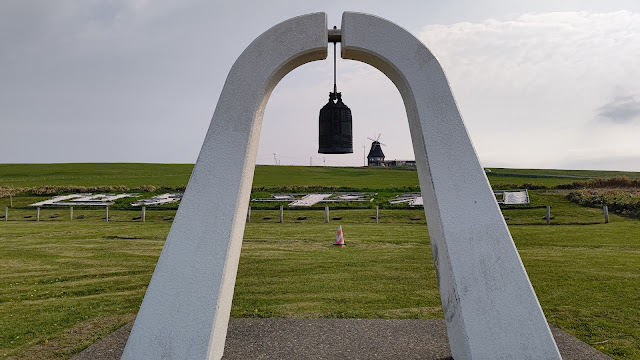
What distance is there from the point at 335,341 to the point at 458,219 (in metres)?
2.43

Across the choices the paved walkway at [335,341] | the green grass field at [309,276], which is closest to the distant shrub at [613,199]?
the green grass field at [309,276]

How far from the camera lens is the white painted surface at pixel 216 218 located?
449 centimetres

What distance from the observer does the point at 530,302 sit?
4.51 metres

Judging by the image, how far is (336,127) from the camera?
19.5 feet

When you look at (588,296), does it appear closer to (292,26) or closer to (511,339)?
(511,339)

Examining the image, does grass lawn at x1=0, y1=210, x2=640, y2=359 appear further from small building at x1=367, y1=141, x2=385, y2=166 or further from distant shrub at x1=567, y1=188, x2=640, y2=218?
small building at x1=367, y1=141, x2=385, y2=166

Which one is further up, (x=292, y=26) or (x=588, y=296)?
(x=292, y=26)

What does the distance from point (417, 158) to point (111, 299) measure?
6.56 meters

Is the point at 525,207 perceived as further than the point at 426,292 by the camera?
Yes

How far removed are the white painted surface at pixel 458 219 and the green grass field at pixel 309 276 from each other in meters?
2.48

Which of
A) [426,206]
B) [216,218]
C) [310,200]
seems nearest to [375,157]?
[310,200]

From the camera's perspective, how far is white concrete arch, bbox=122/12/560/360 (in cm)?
447

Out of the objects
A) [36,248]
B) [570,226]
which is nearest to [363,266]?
[36,248]

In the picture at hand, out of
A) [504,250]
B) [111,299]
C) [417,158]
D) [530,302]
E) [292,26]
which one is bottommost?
[111,299]
